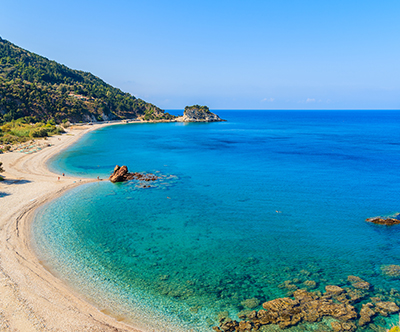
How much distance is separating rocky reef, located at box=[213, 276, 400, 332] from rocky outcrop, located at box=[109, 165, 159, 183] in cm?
3809

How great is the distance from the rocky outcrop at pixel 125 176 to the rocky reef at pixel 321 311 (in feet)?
125

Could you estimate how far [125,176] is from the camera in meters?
53.1

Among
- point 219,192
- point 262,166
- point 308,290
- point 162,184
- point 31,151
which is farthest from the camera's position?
point 31,151

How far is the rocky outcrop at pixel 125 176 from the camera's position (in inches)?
2031

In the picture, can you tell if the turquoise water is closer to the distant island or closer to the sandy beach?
the sandy beach

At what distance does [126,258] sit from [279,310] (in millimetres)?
15320

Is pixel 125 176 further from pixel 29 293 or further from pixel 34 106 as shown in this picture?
pixel 34 106

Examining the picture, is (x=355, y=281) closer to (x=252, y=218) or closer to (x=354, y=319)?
(x=354, y=319)

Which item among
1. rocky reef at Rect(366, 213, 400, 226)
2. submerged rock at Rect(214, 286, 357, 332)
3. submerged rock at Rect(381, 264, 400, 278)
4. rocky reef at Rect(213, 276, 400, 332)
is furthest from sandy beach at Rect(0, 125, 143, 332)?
rocky reef at Rect(366, 213, 400, 226)

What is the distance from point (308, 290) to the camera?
2145 cm

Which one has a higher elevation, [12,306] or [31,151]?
[31,151]

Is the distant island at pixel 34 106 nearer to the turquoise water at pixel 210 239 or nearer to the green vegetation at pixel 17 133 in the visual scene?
the green vegetation at pixel 17 133

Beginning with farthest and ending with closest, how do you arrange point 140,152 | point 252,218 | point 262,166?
point 140,152
point 262,166
point 252,218

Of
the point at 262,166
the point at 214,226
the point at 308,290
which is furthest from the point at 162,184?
the point at 308,290
